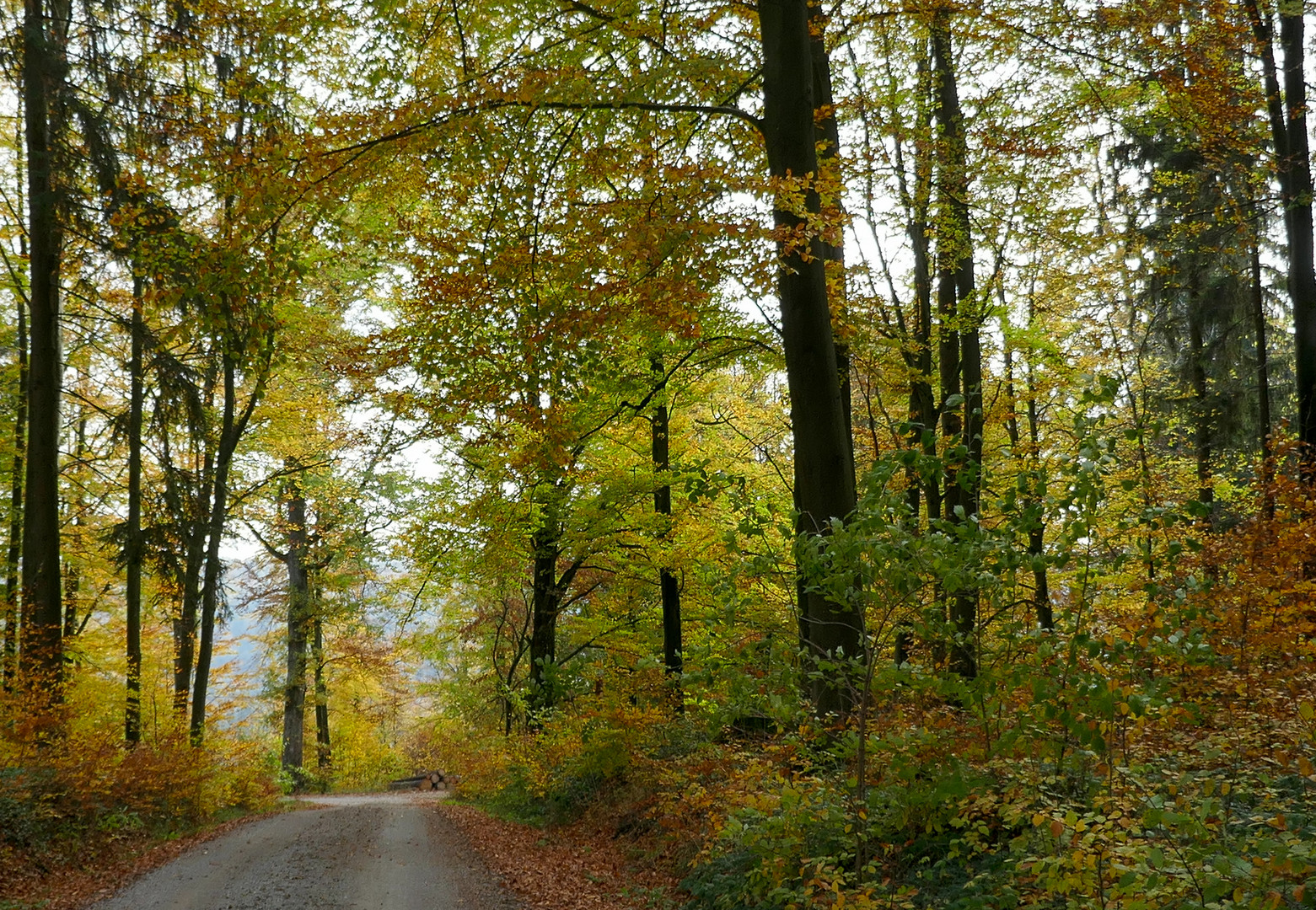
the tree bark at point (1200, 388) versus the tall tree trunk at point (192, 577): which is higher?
the tree bark at point (1200, 388)

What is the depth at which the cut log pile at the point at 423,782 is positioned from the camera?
2681cm

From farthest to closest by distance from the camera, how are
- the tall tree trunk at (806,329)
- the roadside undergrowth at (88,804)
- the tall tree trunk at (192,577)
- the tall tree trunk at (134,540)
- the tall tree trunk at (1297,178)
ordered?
the tall tree trunk at (192,577) → the tall tree trunk at (134,540) → the tall tree trunk at (1297,178) → the roadside undergrowth at (88,804) → the tall tree trunk at (806,329)

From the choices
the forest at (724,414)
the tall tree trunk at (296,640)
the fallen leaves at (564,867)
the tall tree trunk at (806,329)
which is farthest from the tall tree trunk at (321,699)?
the tall tree trunk at (806,329)

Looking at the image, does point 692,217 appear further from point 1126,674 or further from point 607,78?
point 1126,674

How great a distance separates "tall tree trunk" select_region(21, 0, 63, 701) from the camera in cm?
1002

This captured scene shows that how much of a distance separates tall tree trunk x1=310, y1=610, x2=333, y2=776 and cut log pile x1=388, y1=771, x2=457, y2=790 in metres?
2.34

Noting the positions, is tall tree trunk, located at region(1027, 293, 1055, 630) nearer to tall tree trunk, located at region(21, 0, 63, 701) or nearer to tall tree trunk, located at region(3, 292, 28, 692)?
tall tree trunk, located at region(21, 0, 63, 701)

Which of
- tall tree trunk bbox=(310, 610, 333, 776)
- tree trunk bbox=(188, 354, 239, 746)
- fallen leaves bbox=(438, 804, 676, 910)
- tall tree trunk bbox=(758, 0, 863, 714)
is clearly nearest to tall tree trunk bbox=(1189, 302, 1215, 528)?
tall tree trunk bbox=(758, 0, 863, 714)

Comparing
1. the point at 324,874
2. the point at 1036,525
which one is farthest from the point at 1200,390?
the point at 324,874

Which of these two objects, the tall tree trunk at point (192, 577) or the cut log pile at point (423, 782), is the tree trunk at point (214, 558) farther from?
the cut log pile at point (423, 782)

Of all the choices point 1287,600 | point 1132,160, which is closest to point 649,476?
point 1287,600

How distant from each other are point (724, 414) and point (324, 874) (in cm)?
980

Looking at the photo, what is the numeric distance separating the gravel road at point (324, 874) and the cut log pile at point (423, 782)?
15274 mm

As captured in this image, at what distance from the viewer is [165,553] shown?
40.5ft
